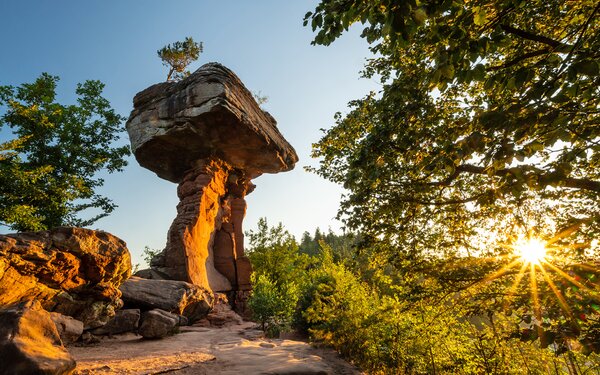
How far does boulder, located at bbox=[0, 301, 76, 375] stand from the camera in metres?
3.46

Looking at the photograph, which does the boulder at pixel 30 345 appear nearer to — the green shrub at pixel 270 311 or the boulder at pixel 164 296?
the boulder at pixel 164 296

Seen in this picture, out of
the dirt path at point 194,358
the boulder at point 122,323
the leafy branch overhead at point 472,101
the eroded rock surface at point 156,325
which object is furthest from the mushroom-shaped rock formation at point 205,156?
the leafy branch overhead at point 472,101

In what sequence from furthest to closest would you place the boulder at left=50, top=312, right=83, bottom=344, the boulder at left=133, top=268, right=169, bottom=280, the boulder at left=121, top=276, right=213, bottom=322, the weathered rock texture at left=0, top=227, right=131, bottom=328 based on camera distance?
the boulder at left=133, top=268, right=169, bottom=280 → the boulder at left=121, top=276, right=213, bottom=322 → the boulder at left=50, top=312, right=83, bottom=344 → the weathered rock texture at left=0, top=227, right=131, bottom=328

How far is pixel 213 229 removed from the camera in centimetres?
1862

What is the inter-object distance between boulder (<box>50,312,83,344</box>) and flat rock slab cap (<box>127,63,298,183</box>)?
414 inches

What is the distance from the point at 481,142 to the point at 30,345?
5585 millimetres

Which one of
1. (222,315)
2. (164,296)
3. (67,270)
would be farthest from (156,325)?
(222,315)

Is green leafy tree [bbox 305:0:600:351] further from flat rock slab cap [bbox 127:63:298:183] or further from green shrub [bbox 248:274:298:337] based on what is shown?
flat rock slab cap [bbox 127:63:298:183]

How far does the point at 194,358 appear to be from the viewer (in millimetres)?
6863

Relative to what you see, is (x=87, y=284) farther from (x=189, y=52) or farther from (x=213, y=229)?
(x=189, y=52)

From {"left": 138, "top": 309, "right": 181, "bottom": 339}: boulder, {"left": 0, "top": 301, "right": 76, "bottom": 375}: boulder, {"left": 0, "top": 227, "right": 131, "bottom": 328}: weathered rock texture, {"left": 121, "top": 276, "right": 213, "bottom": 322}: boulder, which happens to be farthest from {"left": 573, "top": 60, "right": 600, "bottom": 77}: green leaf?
{"left": 121, "top": 276, "right": 213, "bottom": 322}: boulder

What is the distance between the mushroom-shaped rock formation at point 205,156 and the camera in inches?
606

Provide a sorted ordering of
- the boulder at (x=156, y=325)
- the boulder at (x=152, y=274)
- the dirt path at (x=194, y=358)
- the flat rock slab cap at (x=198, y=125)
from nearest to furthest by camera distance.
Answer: the dirt path at (x=194, y=358) < the boulder at (x=156, y=325) < the boulder at (x=152, y=274) < the flat rock slab cap at (x=198, y=125)

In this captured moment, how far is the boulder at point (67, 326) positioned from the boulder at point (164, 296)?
10.5 feet
